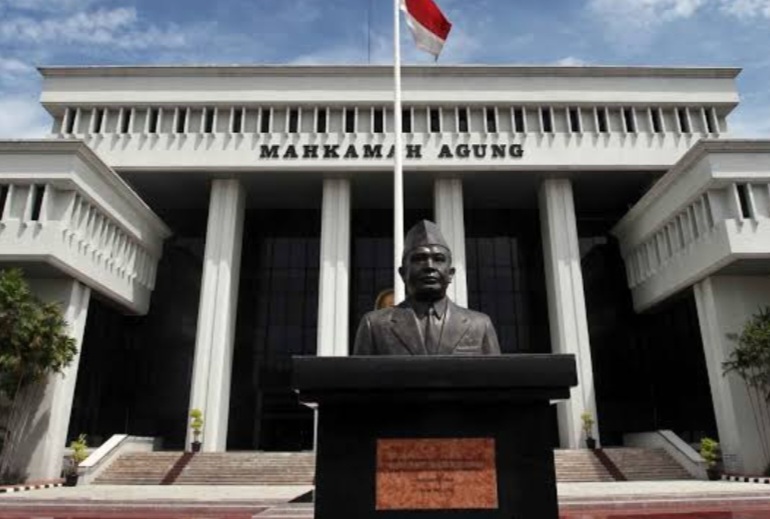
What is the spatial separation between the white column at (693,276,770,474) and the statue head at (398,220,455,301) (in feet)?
84.4

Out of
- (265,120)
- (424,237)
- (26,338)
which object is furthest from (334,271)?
(424,237)

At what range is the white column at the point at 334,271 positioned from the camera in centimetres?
3259

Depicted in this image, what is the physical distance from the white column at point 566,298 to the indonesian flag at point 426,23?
671 inches

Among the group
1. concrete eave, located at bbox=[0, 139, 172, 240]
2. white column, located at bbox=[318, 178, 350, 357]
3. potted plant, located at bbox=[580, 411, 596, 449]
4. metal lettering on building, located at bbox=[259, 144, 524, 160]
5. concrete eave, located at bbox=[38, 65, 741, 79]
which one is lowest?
potted plant, located at bbox=[580, 411, 596, 449]

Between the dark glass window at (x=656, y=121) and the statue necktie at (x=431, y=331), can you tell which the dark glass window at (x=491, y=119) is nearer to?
the dark glass window at (x=656, y=121)

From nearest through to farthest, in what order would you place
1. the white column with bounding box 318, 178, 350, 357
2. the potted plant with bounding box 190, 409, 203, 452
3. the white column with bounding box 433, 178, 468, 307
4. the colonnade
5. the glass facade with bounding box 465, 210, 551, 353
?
the potted plant with bounding box 190, 409, 203, 452, the colonnade, the white column with bounding box 318, 178, 350, 357, the white column with bounding box 433, 178, 468, 307, the glass facade with bounding box 465, 210, 551, 353

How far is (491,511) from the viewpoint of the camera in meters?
5.21

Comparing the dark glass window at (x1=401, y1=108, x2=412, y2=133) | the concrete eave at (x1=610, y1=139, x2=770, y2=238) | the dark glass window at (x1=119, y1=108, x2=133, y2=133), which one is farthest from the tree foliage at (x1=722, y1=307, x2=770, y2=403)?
the dark glass window at (x1=119, y1=108, x2=133, y2=133)

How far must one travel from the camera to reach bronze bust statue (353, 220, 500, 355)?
6.38 metres

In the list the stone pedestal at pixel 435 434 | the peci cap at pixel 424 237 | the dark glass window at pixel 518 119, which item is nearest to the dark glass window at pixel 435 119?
the dark glass window at pixel 518 119

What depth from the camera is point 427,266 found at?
6641 millimetres

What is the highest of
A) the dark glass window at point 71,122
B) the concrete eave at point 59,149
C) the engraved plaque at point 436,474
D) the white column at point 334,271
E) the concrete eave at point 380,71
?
the concrete eave at point 380,71

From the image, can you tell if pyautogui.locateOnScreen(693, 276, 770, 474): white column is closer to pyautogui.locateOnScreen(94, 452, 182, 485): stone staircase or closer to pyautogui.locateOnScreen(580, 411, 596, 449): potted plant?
pyautogui.locateOnScreen(580, 411, 596, 449): potted plant

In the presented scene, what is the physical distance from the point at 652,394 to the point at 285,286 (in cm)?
2565
